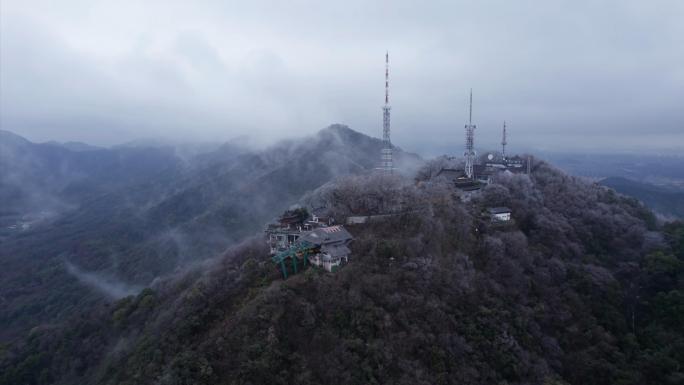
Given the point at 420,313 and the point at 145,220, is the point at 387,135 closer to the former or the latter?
the point at 420,313

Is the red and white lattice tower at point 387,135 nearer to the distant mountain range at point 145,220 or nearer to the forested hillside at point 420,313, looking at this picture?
the forested hillside at point 420,313

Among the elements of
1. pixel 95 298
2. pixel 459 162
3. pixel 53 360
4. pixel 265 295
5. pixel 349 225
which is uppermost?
pixel 459 162

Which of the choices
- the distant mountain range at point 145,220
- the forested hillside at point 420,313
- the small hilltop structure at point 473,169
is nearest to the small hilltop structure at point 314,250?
the forested hillside at point 420,313

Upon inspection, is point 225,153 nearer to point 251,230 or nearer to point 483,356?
point 251,230

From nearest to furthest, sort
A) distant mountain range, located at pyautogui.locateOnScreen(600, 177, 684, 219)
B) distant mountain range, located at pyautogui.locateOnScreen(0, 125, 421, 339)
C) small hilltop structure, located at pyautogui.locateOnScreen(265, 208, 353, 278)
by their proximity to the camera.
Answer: small hilltop structure, located at pyautogui.locateOnScreen(265, 208, 353, 278) < distant mountain range, located at pyautogui.locateOnScreen(0, 125, 421, 339) < distant mountain range, located at pyautogui.locateOnScreen(600, 177, 684, 219)

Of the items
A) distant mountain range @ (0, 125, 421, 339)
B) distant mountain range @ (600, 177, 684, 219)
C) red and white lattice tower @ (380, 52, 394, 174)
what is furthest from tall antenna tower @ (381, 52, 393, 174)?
distant mountain range @ (600, 177, 684, 219)

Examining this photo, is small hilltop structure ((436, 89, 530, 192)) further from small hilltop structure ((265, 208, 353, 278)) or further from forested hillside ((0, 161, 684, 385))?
small hilltop structure ((265, 208, 353, 278))

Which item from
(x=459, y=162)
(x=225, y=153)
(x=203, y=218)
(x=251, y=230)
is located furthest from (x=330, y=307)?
(x=225, y=153)

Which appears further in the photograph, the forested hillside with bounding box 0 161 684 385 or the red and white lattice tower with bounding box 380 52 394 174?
the red and white lattice tower with bounding box 380 52 394 174
